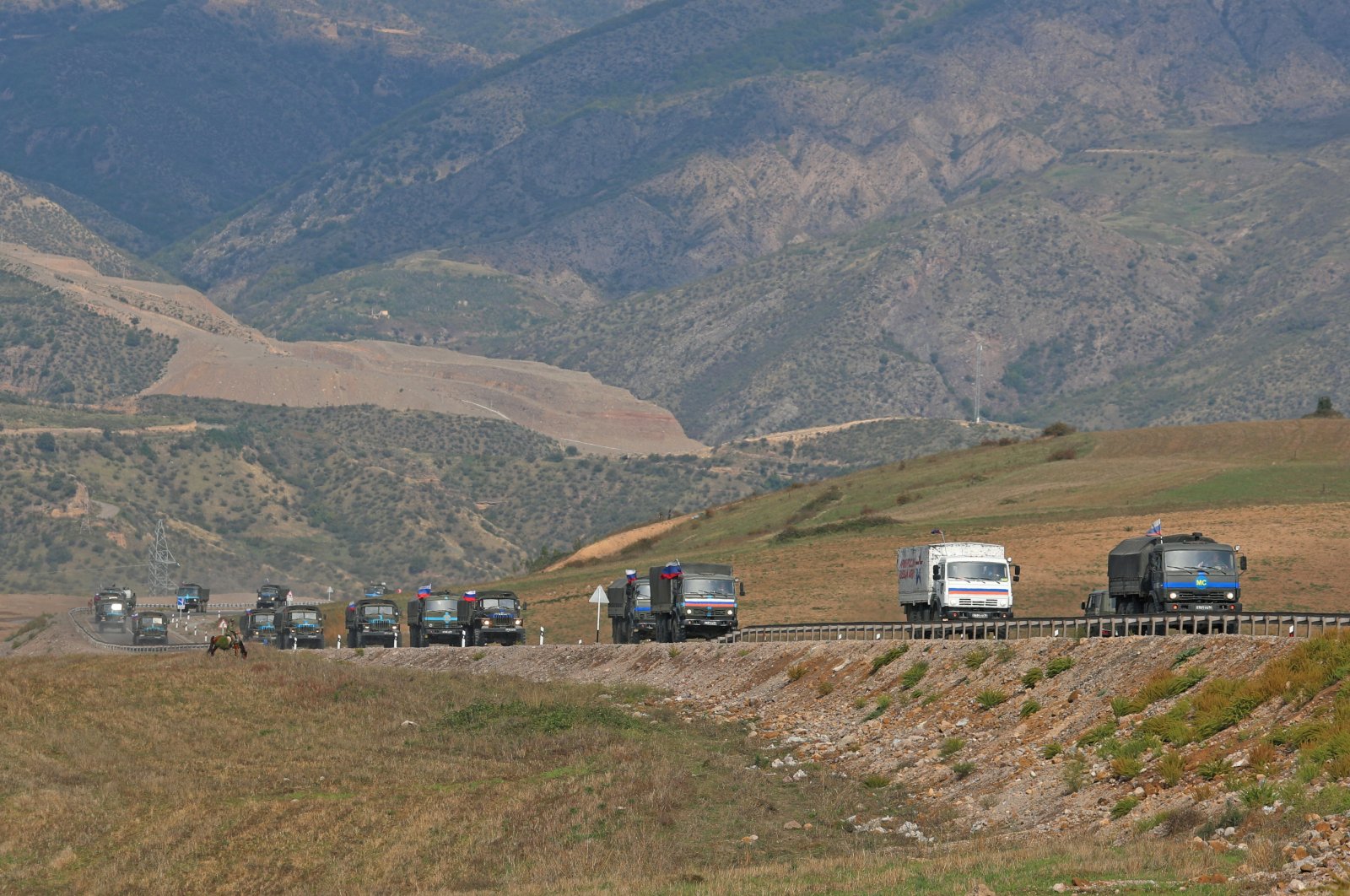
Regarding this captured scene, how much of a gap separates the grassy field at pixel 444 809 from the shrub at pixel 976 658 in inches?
203

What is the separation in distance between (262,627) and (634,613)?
28.8m

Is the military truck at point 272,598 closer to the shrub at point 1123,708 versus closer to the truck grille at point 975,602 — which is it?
the truck grille at point 975,602

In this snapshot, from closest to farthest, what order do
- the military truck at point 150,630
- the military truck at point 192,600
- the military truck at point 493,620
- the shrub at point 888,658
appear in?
the shrub at point 888,658 < the military truck at point 493,620 < the military truck at point 150,630 < the military truck at point 192,600

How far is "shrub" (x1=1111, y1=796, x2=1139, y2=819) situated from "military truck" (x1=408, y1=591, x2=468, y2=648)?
58034mm

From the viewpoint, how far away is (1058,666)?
1582 inches

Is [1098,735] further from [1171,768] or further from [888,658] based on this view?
[888,658]

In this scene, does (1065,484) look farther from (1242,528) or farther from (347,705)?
(347,705)

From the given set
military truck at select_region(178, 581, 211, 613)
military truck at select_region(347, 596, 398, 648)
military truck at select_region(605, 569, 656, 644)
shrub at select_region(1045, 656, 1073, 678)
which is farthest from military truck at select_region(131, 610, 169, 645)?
shrub at select_region(1045, 656, 1073, 678)

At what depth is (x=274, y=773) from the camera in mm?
42156

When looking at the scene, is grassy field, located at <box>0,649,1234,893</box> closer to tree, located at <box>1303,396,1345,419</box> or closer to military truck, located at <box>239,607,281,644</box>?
military truck, located at <box>239,607,281,644</box>

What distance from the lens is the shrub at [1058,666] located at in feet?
131

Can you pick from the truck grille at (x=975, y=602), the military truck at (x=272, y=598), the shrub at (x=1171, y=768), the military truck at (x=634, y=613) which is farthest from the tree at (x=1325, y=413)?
the shrub at (x=1171, y=768)

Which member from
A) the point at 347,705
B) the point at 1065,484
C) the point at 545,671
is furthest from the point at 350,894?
the point at 1065,484

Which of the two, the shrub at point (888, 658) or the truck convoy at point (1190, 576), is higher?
the truck convoy at point (1190, 576)
